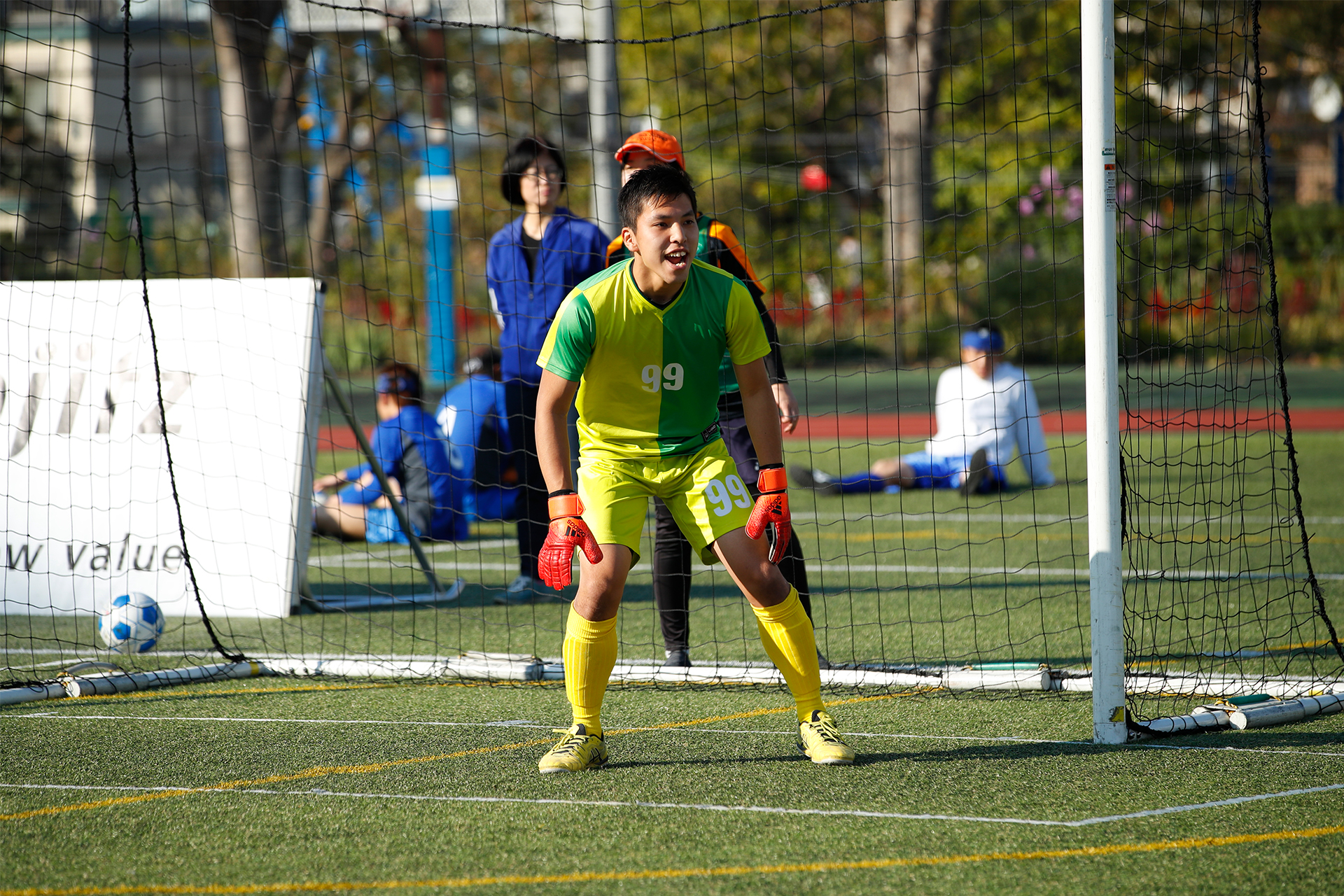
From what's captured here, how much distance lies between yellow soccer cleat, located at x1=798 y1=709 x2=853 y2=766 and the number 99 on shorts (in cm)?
73

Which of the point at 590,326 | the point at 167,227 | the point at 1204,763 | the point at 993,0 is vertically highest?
the point at 993,0

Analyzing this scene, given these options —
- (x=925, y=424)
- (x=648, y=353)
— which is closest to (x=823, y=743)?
(x=648, y=353)

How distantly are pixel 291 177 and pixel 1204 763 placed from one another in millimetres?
39833

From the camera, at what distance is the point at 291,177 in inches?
1593

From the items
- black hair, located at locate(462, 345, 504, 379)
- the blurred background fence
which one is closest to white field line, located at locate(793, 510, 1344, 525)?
black hair, located at locate(462, 345, 504, 379)

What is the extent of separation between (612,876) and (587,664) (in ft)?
3.52

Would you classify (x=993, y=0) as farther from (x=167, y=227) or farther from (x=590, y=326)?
(x=590, y=326)

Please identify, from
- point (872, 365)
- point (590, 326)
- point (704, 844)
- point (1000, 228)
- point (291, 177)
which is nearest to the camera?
point (704, 844)

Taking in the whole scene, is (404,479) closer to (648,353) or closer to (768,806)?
(648,353)

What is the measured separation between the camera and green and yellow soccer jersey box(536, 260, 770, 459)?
13.2 feet

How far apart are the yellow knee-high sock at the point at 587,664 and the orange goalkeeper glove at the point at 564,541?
0.24 meters

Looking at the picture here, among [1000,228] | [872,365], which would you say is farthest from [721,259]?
[1000,228]

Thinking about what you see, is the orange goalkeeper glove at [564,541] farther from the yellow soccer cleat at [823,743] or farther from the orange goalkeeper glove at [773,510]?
the yellow soccer cleat at [823,743]

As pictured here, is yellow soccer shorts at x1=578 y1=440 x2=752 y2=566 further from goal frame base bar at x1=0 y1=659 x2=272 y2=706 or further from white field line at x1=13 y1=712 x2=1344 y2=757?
goal frame base bar at x1=0 y1=659 x2=272 y2=706
